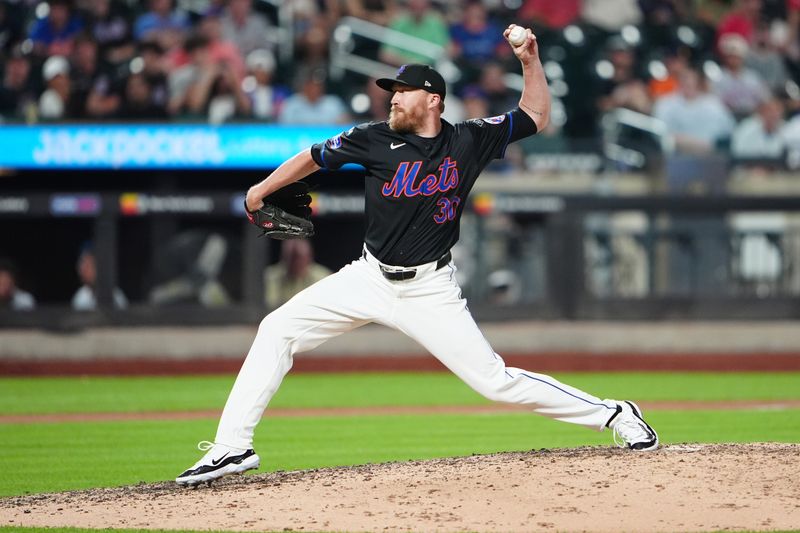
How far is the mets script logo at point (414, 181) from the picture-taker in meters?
5.83

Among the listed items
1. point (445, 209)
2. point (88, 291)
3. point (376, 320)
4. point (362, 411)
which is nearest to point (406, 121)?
point (445, 209)

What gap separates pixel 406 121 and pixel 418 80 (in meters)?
0.20

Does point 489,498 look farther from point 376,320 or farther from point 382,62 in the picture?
point 382,62

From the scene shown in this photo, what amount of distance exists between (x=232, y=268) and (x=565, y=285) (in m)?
3.83

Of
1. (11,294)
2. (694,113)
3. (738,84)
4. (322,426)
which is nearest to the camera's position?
(322,426)

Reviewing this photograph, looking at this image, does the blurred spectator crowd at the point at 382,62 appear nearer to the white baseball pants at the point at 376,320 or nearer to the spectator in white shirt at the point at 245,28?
the spectator in white shirt at the point at 245,28

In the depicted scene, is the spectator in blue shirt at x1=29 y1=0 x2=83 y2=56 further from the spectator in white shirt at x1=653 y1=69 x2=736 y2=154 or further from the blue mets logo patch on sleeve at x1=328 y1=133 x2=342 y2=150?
the blue mets logo patch on sleeve at x1=328 y1=133 x2=342 y2=150

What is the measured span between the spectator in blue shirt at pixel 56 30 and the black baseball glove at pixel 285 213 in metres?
9.48

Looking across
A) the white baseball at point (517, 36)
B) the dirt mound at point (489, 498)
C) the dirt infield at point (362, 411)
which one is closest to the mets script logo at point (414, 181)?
the white baseball at point (517, 36)

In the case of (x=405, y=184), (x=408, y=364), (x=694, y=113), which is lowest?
(x=408, y=364)

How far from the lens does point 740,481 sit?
571cm

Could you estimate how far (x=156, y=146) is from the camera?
13.5 metres

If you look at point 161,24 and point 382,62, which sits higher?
point 161,24

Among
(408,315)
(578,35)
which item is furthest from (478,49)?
(408,315)
